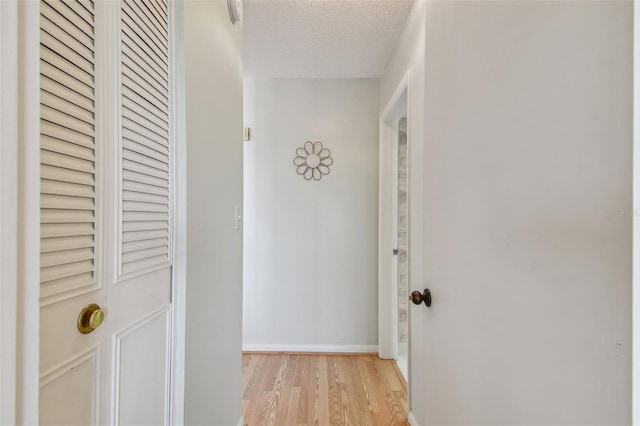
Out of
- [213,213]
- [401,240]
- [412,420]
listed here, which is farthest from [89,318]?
[401,240]

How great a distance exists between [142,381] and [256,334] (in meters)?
2.06

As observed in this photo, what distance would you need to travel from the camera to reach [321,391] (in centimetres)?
213

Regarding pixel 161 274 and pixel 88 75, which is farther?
pixel 161 274

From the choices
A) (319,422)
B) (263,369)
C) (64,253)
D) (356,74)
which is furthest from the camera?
(356,74)

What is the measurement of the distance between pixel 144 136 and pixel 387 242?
2.13 m

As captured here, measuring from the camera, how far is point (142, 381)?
845 mm

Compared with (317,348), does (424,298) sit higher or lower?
higher

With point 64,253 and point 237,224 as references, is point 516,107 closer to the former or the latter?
point 64,253

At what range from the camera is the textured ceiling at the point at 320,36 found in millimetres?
1843

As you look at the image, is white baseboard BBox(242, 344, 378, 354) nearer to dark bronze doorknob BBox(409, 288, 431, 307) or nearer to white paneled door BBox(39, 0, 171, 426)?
dark bronze doorknob BBox(409, 288, 431, 307)
